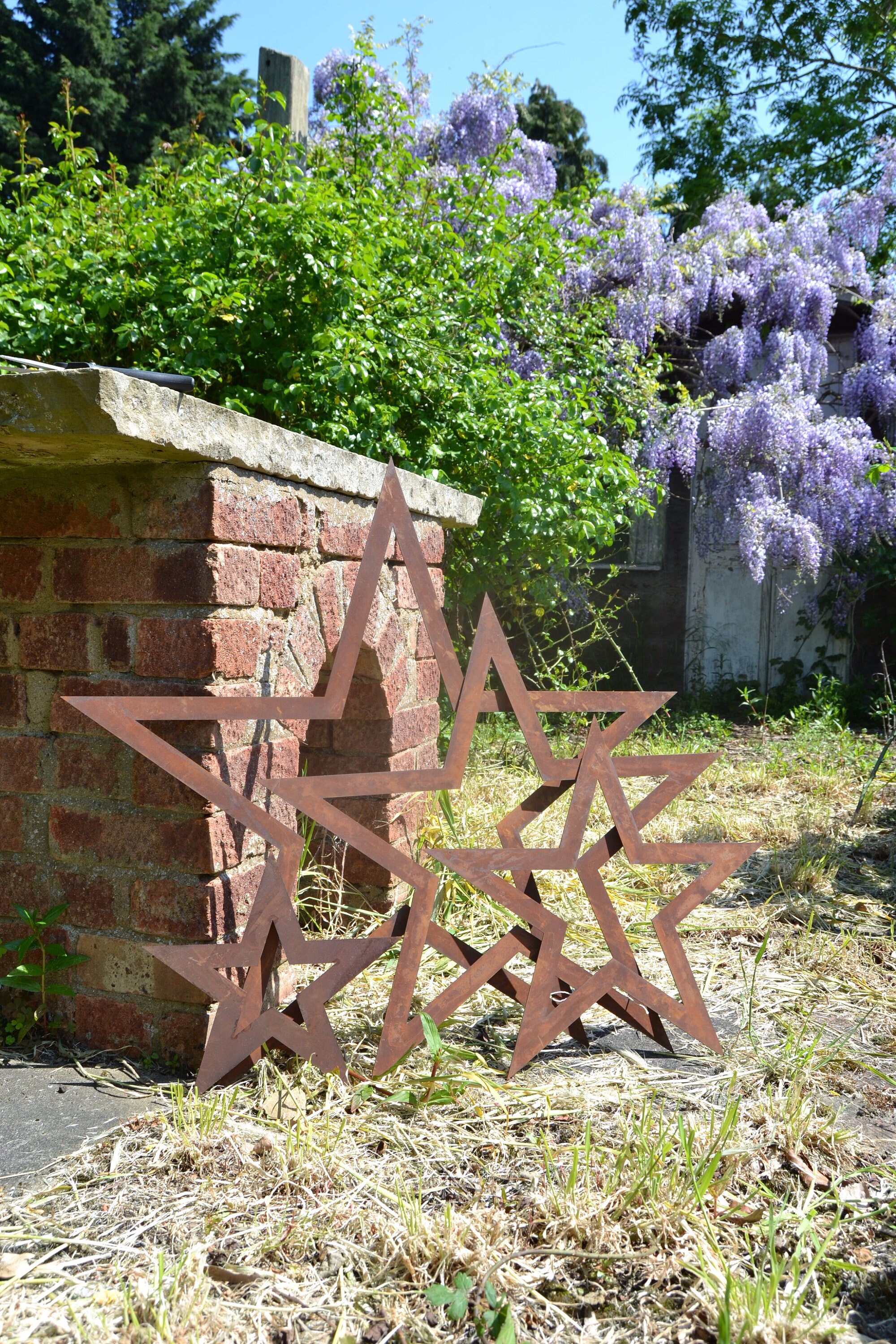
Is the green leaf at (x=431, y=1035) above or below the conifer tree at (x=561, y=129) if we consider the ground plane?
below

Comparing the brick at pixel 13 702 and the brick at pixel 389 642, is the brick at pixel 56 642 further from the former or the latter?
the brick at pixel 389 642

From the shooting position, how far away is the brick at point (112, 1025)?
6.91 ft

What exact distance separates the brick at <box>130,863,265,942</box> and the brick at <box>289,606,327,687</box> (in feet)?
1.78

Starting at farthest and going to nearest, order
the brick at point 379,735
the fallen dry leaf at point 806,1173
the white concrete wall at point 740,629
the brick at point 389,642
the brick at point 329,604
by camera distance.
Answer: the white concrete wall at point 740,629, the brick at point 379,735, the brick at point 389,642, the brick at point 329,604, the fallen dry leaf at point 806,1173

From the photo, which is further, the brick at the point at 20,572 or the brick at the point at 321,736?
the brick at the point at 321,736

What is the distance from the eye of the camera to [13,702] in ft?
7.17

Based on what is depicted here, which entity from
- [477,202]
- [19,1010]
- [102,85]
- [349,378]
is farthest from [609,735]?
[102,85]

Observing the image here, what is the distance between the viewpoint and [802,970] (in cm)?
282

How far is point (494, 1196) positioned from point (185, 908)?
2.73 ft

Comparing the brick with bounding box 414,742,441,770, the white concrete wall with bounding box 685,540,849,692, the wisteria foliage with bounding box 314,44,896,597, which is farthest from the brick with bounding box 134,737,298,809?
the white concrete wall with bounding box 685,540,849,692

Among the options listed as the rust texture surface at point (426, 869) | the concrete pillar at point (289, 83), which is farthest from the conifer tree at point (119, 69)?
the rust texture surface at point (426, 869)

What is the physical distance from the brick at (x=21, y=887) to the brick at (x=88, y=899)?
2.1 inches

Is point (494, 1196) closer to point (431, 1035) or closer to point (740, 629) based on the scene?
point (431, 1035)

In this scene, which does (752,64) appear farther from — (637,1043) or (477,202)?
(637,1043)
